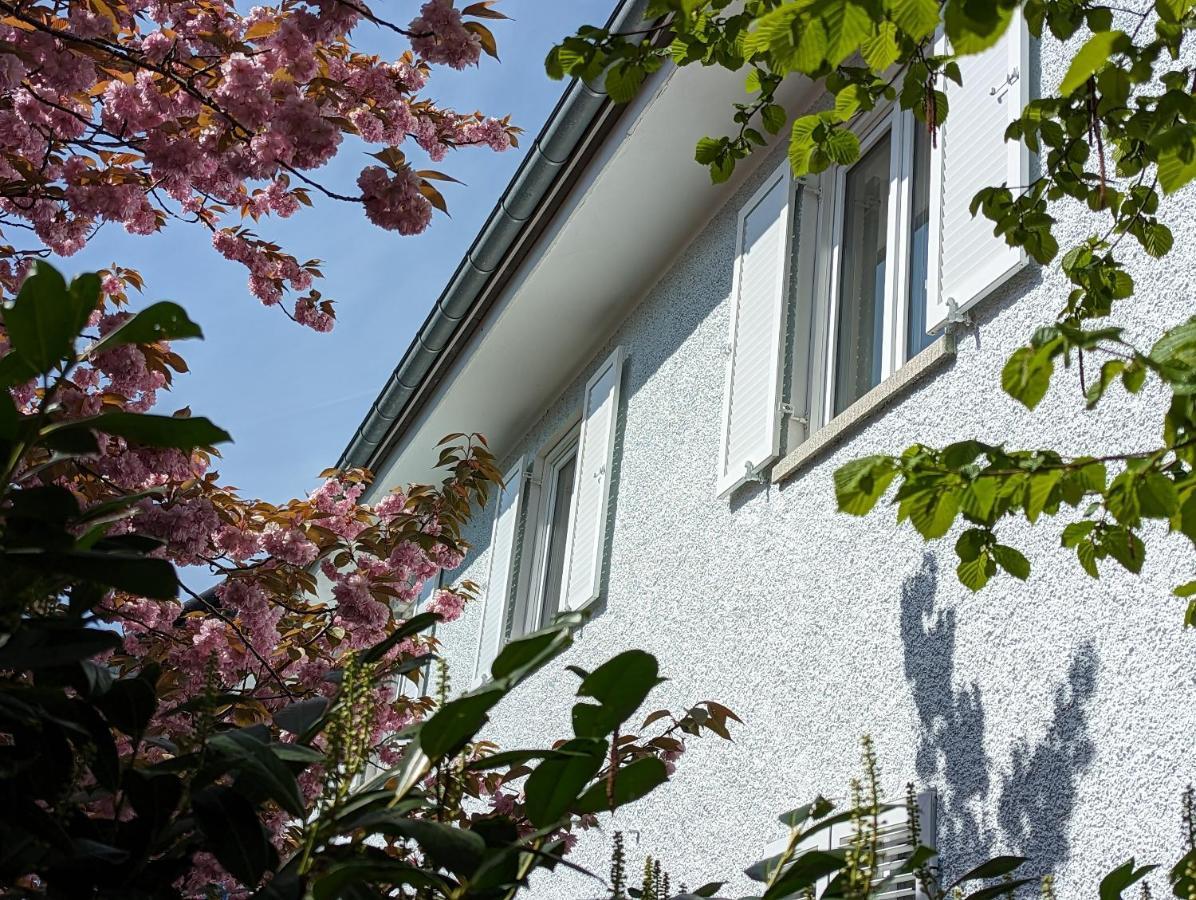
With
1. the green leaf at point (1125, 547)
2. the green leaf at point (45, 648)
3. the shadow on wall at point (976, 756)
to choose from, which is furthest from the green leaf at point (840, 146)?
the green leaf at point (45, 648)

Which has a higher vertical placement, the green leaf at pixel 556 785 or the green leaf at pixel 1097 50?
the green leaf at pixel 1097 50

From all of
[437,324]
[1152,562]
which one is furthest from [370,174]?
[437,324]

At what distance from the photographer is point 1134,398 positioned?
11.7 ft

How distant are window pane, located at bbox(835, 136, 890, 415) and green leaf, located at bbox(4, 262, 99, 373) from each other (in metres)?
4.28

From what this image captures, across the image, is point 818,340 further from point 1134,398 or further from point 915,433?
point 1134,398

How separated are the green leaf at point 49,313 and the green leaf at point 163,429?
0.31 feet

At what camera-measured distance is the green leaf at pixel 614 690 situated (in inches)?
53.4

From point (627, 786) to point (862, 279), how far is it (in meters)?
4.50

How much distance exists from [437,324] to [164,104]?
14.1 ft

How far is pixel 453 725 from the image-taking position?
1.33 metres

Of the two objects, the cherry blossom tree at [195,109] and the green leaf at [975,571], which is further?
the cherry blossom tree at [195,109]

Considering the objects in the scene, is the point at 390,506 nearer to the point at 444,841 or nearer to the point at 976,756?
the point at 976,756

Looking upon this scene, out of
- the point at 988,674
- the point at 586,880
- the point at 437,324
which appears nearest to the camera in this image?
the point at 988,674

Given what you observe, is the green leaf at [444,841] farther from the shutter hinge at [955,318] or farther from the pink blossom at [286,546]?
A: the pink blossom at [286,546]
